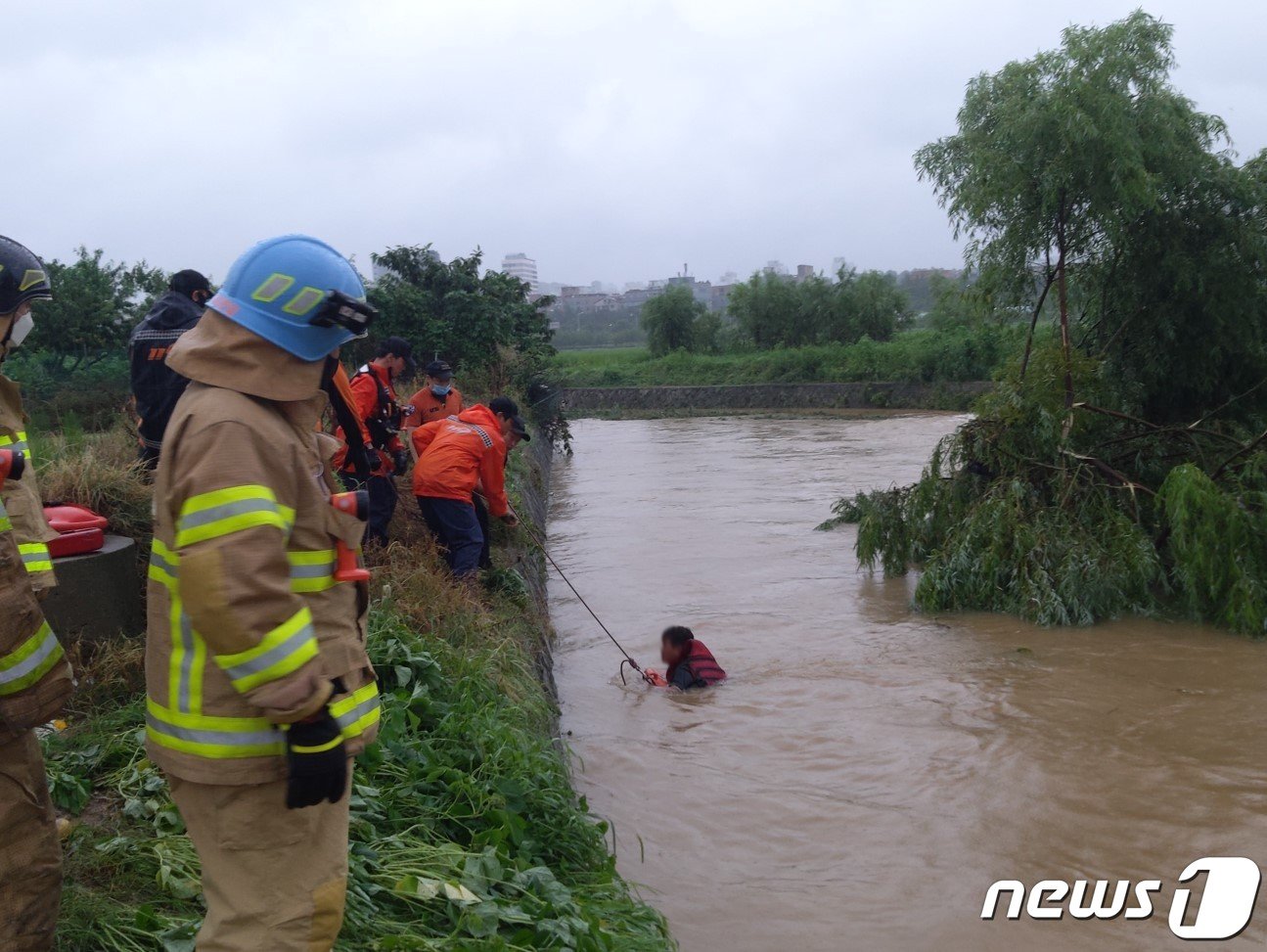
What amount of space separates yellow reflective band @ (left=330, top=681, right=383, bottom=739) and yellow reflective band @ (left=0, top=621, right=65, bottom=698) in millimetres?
879

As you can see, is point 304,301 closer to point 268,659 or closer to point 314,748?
point 268,659

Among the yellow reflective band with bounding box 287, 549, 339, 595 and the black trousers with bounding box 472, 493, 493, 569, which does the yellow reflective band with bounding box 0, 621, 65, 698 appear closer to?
the yellow reflective band with bounding box 287, 549, 339, 595

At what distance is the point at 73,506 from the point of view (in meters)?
4.93

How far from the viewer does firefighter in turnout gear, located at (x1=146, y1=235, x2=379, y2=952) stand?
220cm

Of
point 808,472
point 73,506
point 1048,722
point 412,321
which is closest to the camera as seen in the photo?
point 73,506

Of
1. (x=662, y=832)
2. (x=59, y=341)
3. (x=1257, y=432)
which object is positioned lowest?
(x=662, y=832)

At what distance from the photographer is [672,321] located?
5666 cm

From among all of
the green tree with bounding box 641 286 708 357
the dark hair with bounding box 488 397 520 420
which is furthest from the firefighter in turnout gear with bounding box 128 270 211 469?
the green tree with bounding box 641 286 708 357

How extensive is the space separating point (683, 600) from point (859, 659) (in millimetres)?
2618

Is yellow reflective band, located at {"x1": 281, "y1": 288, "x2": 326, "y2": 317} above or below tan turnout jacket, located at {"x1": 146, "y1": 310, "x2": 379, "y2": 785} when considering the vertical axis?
above

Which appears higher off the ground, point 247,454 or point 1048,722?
point 247,454

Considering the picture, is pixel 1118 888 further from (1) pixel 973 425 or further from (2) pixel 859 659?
(1) pixel 973 425

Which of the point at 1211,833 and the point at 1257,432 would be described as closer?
the point at 1211,833

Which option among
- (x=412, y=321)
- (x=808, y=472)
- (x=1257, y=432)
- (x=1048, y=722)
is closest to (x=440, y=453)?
(x=1048, y=722)
